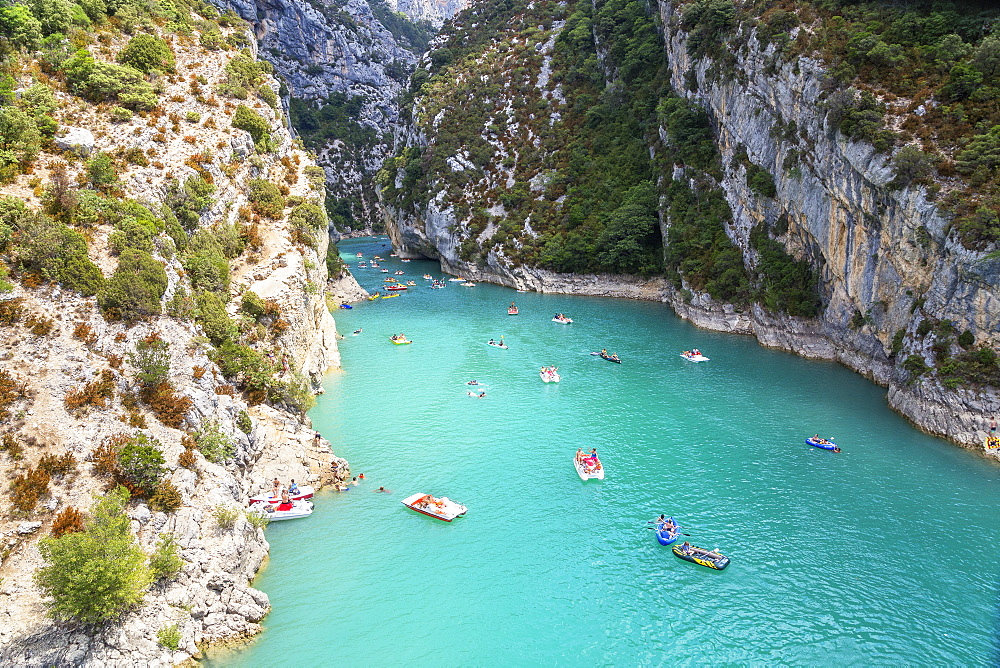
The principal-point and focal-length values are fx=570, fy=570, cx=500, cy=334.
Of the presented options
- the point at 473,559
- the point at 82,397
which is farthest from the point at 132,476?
the point at 473,559

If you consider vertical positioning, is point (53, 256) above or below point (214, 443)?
above

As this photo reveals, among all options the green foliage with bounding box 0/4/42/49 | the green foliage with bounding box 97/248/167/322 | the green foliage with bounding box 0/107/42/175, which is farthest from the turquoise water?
the green foliage with bounding box 0/4/42/49

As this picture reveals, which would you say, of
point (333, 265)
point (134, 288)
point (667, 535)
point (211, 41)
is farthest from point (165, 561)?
point (333, 265)

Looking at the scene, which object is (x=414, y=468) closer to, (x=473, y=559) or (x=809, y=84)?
(x=473, y=559)

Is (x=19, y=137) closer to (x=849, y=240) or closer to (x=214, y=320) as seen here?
(x=214, y=320)

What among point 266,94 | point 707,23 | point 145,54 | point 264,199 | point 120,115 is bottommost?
point 264,199
